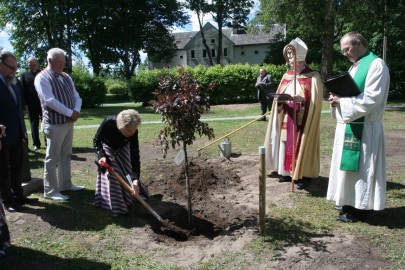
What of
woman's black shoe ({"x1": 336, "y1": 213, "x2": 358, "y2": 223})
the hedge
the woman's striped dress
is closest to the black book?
woman's black shoe ({"x1": 336, "y1": 213, "x2": 358, "y2": 223})

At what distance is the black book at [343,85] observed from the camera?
429 cm

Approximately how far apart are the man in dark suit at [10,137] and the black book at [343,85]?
397 centimetres

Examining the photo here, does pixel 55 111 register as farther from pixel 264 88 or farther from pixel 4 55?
pixel 264 88

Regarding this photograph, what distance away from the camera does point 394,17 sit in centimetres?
2064

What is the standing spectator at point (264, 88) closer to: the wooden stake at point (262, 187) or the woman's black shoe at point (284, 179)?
the woman's black shoe at point (284, 179)

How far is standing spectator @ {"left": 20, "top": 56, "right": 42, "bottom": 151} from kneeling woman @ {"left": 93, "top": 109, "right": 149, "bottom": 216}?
15.2ft

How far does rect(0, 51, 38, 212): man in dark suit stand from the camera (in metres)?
4.75

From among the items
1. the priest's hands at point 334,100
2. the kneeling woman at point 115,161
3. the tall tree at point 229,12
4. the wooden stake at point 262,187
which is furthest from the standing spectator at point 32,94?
the tall tree at point 229,12

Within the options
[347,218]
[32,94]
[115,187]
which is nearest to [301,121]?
[347,218]

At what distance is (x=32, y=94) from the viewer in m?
8.77

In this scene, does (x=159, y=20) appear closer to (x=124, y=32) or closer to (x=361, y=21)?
(x=124, y=32)

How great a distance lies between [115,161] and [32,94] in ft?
16.0

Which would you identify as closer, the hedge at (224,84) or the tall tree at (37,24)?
the hedge at (224,84)

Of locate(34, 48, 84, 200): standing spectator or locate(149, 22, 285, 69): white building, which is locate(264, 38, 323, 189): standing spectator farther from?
locate(149, 22, 285, 69): white building
